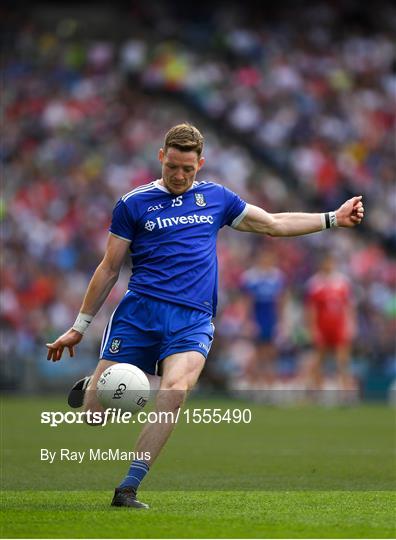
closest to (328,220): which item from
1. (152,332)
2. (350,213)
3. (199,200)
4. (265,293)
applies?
(350,213)

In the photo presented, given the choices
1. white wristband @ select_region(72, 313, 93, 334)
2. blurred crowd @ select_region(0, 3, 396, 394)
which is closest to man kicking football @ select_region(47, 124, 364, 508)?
white wristband @ select_region(72, 313, 93, 334)

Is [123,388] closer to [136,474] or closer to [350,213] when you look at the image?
[136,474]

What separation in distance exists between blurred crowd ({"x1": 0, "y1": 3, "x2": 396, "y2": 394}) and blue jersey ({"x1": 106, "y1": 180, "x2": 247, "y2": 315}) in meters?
13.8

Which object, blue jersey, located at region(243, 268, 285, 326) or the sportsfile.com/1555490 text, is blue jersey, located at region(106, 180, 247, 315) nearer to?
the sportsfile.com/1555490 text

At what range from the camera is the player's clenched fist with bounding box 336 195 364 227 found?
8562 millimetres

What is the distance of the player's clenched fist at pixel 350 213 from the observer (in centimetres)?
856

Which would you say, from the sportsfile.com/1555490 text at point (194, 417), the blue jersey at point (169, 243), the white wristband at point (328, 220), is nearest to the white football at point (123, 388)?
the blue jersey at point (169, 243)

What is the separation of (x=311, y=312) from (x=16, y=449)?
9921 millimetres

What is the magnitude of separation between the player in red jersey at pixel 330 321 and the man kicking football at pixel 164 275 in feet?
41.4

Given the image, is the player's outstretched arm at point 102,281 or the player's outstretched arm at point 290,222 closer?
the player's outstretched arm at point 102,281

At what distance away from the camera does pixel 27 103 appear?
92.6 ft

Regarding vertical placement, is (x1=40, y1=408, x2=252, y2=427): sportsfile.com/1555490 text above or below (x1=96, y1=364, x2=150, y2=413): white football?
below

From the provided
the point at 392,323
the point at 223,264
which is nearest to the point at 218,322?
the point at 223,264

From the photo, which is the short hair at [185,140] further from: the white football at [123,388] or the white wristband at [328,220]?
the white football at [123,388]
